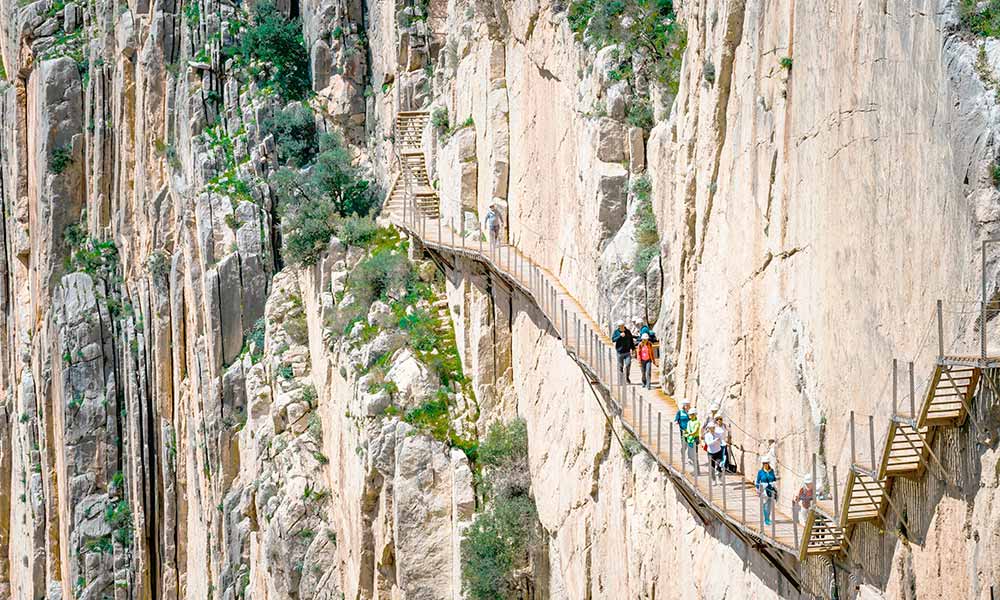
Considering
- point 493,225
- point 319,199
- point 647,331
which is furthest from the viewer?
point 319,199

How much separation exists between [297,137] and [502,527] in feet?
69.4

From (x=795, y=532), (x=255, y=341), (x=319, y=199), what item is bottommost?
(x=795, y=532)

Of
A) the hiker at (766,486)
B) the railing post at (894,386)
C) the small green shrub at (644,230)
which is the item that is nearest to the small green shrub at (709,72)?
the small green shrub at (644,230)

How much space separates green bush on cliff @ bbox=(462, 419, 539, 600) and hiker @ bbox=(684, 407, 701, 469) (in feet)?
37.3

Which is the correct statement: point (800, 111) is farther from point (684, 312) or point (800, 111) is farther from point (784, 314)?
point (684, 312)

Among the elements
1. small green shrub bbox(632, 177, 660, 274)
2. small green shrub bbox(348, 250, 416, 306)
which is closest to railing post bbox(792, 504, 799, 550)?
small green shrub bbox(632, 177, 660, 274)

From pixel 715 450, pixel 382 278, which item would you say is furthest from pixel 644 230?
pixel 382 278

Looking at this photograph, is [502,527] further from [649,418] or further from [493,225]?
[649,418]

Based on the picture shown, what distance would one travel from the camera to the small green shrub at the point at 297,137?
174 feet

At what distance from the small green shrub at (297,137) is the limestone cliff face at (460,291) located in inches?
30.3

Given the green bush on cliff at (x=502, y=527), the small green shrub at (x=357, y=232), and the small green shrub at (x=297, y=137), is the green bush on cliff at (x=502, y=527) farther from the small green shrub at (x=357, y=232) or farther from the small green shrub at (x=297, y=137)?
the small green shrub at (x=297, y=137)

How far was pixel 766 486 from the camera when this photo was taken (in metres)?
22.0

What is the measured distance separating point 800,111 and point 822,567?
6.28 meters

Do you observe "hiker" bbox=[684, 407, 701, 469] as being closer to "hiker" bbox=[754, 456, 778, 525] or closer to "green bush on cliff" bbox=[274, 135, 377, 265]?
"hiker" bbox=[754, 456, 778, 525]
